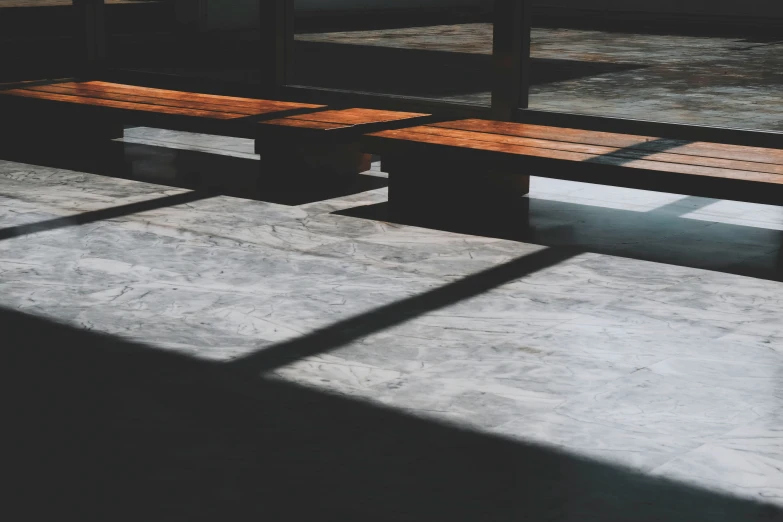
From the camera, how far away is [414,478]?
2498 millimetres

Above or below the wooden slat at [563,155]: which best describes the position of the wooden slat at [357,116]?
above

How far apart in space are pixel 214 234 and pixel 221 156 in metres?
1.95

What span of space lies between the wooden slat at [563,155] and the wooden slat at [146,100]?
3.26 feet

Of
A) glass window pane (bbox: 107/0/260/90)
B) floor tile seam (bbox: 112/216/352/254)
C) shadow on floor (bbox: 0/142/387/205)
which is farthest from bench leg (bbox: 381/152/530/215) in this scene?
glass window pane (bbox: 107/0/260/90)

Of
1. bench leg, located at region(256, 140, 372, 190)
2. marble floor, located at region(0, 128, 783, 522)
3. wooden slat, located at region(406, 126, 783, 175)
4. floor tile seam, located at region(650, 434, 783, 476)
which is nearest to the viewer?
marble floor, located at region(0, 128, 783, 522)

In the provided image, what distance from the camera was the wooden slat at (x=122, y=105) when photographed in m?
5.66

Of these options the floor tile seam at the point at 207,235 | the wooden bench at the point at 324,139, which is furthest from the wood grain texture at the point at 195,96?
the floor tile seam at the point at 207,235

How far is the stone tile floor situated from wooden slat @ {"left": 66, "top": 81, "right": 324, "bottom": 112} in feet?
7.43

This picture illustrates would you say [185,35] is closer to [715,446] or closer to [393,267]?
[393,267]

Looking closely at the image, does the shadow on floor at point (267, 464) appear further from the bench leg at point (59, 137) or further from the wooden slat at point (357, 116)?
the bench leg at point (59, 137)

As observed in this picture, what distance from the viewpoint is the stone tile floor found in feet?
28.5

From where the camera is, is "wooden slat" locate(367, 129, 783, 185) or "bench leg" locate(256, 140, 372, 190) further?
"bench leg" locate(256, 140, 372, 190)

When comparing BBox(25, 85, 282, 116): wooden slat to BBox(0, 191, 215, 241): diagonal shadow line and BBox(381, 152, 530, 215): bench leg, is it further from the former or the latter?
BBox(381, 152, 530, 215): bench leg

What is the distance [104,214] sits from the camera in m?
4.96
